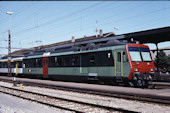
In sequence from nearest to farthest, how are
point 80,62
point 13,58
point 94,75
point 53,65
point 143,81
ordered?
point 143,81
point 94,75
point 80,62
point 53,65
point 13,58

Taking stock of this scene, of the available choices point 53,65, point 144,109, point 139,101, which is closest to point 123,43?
point 139,101

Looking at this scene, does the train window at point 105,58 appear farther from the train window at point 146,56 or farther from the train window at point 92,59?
the train window at point 146,56

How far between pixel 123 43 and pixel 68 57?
6401 millimetres

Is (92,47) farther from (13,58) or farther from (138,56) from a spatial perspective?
(13,58)

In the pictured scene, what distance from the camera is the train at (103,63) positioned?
14742 millimetres

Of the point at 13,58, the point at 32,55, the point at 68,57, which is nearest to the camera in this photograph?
the point at 68,57

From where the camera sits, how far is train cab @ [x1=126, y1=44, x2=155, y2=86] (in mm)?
14438

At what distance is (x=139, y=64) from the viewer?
49.0ft

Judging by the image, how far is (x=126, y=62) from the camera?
48.5 feet

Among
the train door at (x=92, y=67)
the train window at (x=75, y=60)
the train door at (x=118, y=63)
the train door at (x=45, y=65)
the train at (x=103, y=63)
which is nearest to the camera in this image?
the train at (x=103, y=63)

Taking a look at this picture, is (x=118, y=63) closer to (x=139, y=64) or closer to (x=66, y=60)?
(x=139, y=64)

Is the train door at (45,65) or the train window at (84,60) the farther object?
the train door at (45,65)

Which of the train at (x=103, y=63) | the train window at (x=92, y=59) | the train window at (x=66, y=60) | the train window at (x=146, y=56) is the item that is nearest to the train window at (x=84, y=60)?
the train at (x=103, y=63)

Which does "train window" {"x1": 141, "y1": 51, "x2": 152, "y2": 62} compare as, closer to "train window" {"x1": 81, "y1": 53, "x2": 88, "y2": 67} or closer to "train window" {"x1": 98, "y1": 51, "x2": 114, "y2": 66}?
"train window" {"x1": 98, "y1": 51, "x2": 114, "y2": 66}
